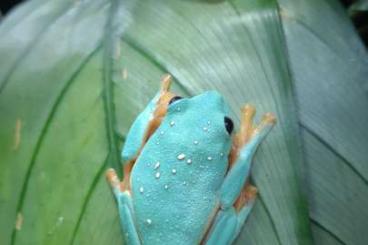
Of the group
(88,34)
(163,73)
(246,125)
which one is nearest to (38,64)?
(88,34)

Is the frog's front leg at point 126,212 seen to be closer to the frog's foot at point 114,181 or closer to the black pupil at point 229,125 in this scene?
the frog's foot at point 114,181

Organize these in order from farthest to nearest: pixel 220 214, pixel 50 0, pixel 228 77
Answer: pixel 50 0 → pixel 228 77 → pixel 220 214

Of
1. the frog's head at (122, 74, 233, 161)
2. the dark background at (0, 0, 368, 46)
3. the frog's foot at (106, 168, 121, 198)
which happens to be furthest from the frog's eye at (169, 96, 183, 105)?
the dark background at (0, 0, 368, 46)

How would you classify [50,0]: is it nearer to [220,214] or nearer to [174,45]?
[174,45]

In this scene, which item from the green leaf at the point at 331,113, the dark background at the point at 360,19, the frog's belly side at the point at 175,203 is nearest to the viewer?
the frog's belly side at the point at 175,203

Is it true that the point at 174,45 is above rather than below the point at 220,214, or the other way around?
above

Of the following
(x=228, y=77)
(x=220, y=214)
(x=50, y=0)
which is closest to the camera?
(x=220, y=214)

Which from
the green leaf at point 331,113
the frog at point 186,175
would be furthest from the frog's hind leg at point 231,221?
the green leaf at point 331,113
